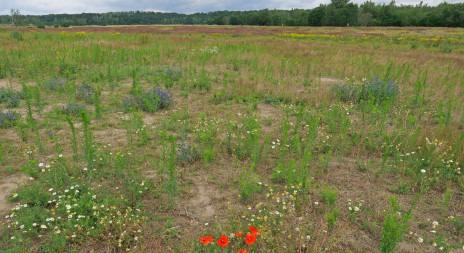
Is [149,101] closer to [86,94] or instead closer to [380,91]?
[86,94]

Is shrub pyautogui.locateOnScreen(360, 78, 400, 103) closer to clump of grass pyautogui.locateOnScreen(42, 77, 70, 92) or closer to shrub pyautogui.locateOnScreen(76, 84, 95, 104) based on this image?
shrub pyautogui.locateOnScreen(76, 84, 95, 104)

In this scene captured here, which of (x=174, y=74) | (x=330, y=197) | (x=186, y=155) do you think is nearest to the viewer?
(x=330, y=197)

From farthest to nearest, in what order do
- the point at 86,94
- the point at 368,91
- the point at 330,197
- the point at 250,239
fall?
the point at 368,91 → the point at 86,94 → the point at 330,197 → the point at 250,239

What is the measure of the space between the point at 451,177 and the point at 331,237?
238cm

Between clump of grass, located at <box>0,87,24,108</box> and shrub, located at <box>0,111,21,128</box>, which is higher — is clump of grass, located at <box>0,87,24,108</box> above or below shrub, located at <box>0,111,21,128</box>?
above

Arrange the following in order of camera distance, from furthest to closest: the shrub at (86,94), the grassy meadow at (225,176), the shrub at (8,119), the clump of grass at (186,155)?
the shrub at (86,94) < the shrub at (8,119) < the clump of grass at (186,155) < the grassy meadow at (225,176)

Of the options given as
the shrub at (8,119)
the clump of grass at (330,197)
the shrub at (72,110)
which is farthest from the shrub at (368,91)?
the shrub at (8,119)

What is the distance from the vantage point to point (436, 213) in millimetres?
3197

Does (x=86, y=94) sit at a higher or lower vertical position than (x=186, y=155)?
higher

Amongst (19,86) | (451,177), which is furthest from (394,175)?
(19,86)

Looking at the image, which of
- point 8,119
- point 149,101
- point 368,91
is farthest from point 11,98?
point 368,91

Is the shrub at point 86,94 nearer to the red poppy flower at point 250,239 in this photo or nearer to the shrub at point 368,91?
the red poppy flower at point 250,239

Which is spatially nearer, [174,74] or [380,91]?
[380,91]

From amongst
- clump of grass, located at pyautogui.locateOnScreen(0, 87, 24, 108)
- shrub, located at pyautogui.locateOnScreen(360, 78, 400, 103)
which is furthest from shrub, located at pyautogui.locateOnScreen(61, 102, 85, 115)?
shrub, located at pyautogui.locateOnScreen(360, 78, 400, 103)
